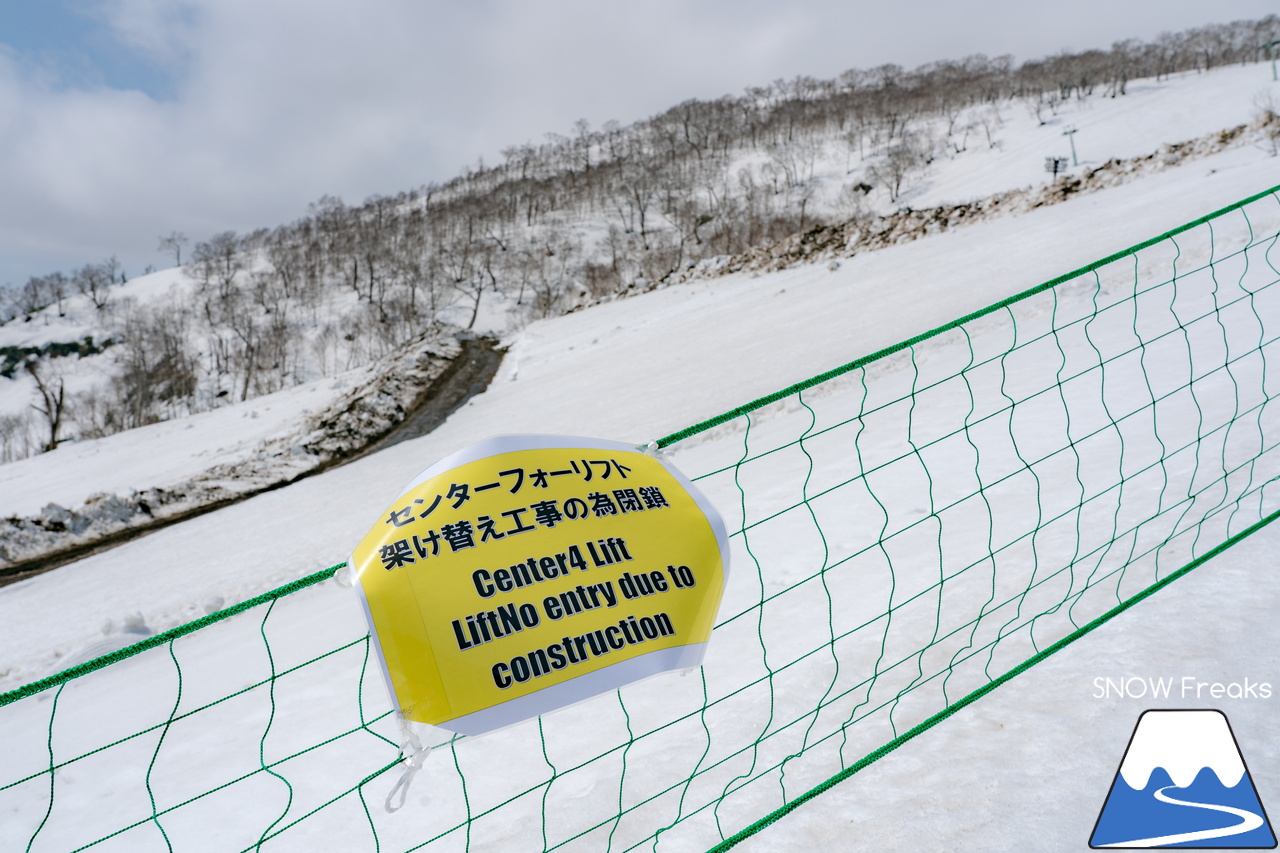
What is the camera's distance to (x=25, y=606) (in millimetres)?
8195

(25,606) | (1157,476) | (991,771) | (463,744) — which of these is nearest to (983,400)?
(1157,476)

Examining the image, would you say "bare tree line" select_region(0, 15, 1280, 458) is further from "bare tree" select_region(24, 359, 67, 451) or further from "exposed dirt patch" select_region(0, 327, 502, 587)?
"exposed dirt patch" select_region(0, 327, 502, 587)

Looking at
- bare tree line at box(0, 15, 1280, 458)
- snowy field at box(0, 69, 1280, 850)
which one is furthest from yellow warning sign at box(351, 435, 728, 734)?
bare tree line at box(0, 15, 1280, 458)

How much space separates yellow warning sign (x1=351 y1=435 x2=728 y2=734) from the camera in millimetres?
1451

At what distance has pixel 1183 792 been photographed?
203cm

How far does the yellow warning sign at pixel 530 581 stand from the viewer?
1.45 m

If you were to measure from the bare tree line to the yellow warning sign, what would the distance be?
156 feet

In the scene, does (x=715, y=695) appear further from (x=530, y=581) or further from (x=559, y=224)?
(x=559, y=224)

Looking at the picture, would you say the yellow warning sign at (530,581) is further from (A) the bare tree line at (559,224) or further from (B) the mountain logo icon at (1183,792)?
(A) the bare tree line at (559,224)

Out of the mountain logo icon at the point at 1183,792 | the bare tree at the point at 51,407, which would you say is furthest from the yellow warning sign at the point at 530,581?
the bare tree at the point at 51,407

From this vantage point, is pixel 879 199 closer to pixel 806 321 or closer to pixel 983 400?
pixel 806 321

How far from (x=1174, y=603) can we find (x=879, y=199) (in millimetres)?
68529

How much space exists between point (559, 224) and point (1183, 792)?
80.2 m

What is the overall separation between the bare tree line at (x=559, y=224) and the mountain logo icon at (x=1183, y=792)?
4729 centimetres
